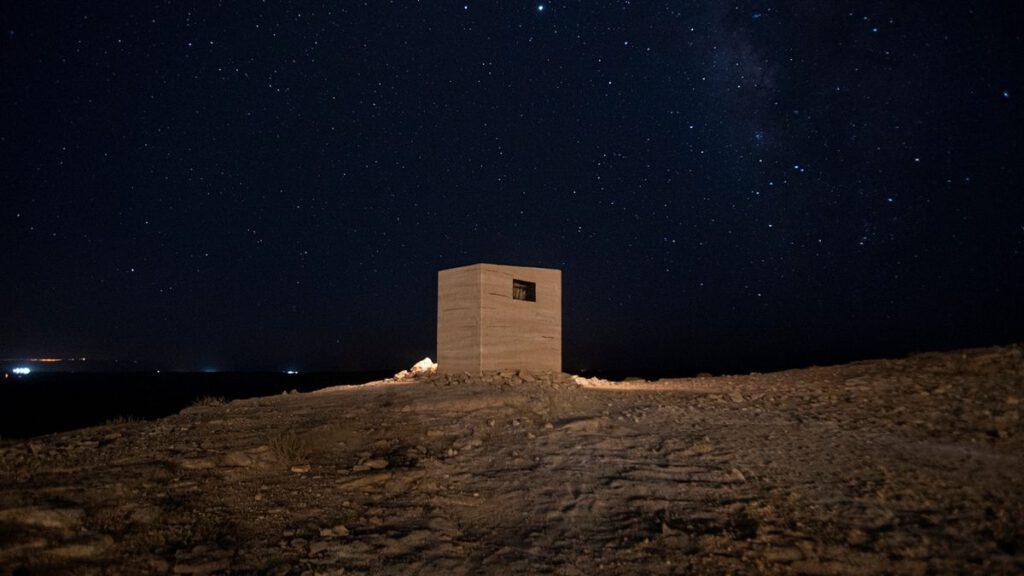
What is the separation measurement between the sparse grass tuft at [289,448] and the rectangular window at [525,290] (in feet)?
28.4

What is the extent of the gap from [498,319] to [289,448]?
26.6 feet

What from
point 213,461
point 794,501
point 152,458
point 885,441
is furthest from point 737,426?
point 152,458

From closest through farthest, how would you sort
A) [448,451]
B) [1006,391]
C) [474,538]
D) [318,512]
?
[474,538]
[318,512]
[448,451]
[1006,391]

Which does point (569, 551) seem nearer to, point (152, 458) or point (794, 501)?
point (794, 501)

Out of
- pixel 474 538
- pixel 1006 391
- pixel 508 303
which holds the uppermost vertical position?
pixel 508 303

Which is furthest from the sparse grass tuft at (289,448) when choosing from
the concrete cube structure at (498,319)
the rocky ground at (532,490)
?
the concrete cube structure at (498,319)

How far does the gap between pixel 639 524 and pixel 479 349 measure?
9.43 metres

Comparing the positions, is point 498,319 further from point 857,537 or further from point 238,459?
point 857,537

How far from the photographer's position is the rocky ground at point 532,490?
4.00 meters

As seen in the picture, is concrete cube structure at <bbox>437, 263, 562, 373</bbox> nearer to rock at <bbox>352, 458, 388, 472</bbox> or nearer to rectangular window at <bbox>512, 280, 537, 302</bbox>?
rectangular window at <bbox>512, 280, 537, 302</bbox>

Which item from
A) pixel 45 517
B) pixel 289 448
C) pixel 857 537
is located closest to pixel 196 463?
pixel 289 448

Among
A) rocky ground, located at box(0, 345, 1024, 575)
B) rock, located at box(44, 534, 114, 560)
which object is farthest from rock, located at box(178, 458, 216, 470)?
rock, located at box(44, 534, 114, 560)

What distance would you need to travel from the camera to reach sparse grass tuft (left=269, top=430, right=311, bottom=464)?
654 centimetres

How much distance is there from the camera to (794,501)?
16.8 ft
